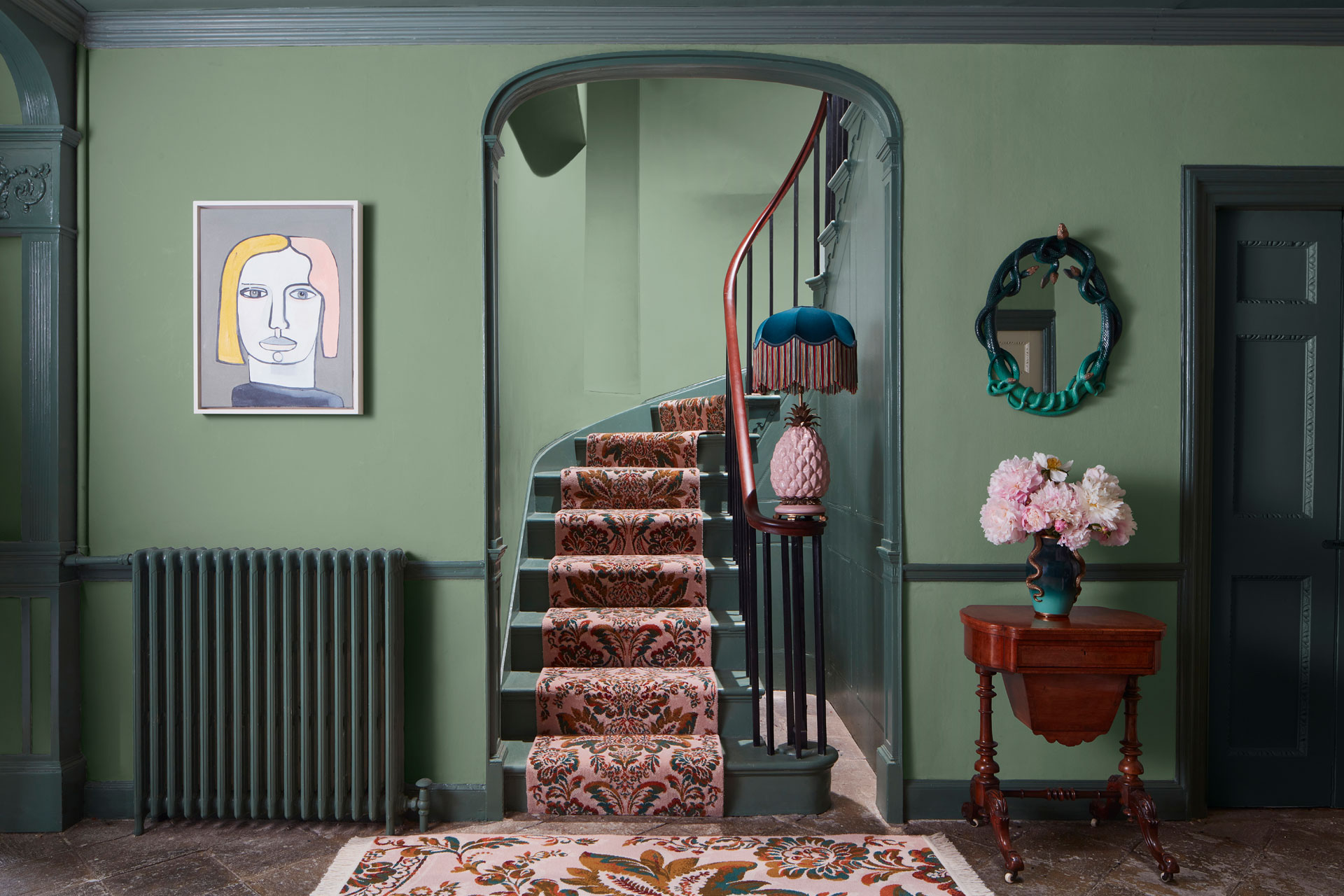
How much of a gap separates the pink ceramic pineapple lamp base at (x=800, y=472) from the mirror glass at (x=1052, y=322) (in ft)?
2.29

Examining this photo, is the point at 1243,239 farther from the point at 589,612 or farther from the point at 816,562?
the point at 589,612

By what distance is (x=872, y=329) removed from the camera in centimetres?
315

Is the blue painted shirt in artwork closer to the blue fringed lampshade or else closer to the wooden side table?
the blue fringed lampshade

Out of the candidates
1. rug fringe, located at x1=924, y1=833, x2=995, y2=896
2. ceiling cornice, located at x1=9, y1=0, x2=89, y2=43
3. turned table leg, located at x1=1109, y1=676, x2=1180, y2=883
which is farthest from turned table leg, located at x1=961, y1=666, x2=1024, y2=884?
ceiling cornice, located at x1=9, y1=0, x2=89, y2=43

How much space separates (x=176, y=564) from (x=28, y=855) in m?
0.91

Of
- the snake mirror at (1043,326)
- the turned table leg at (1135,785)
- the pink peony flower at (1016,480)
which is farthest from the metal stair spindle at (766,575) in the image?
the turned table leg at (1135,785)

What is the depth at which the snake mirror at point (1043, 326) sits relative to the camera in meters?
2.77

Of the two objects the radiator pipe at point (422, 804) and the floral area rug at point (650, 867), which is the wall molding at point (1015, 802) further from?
the radiator pipe at point (422, 804)

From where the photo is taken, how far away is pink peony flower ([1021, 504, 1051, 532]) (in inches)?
97.5

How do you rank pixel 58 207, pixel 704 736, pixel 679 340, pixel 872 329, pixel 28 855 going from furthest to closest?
pixel 679 340, pixel 872 329, pixel 704 736, pixel 58 207, pixel 28 855

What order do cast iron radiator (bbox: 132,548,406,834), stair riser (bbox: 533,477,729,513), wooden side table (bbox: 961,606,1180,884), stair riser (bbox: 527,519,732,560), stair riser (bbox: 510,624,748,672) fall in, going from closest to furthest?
1. wooden side table (bbox: 961,606,1180,884)
2. cast iron radiator (bbox: 132,548,406,834)
3. stair riser (bbox: 510,624,748,672)
4. stair riser (bbox: 527,519,732,560)
5. stair riser (bbox: 533,477,729,513)

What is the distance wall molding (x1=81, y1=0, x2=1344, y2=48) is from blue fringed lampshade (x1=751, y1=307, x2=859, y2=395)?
0.89 meters

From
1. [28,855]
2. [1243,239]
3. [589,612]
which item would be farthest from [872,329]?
[28,855]

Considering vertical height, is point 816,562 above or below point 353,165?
below
